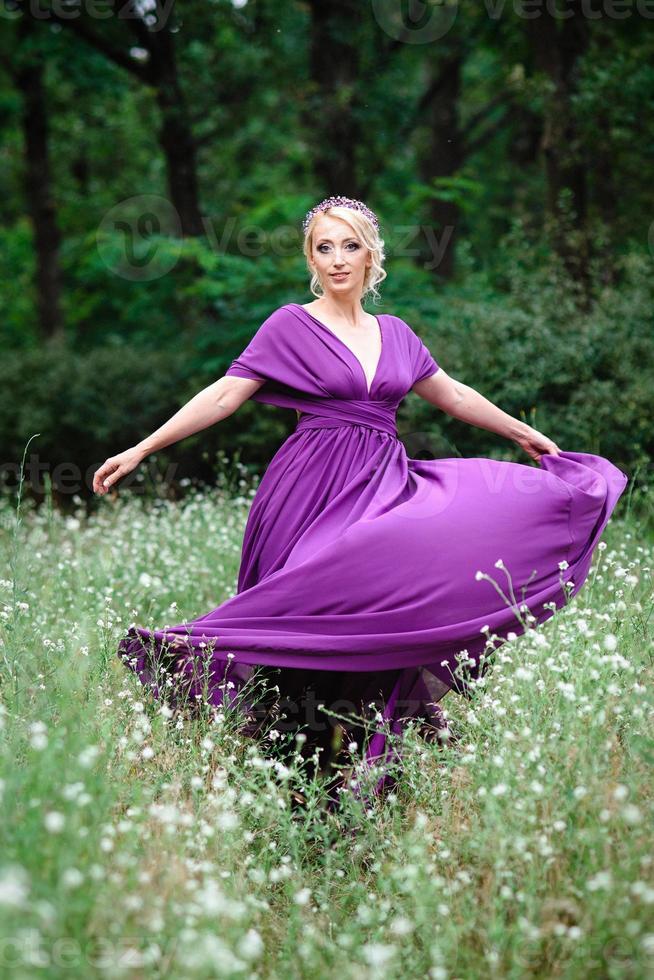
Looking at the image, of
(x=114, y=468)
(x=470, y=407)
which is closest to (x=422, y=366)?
(x=470, y=407)

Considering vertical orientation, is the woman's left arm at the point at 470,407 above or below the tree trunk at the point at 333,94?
below

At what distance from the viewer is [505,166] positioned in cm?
1848

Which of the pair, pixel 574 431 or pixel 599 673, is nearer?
pixel 599 673

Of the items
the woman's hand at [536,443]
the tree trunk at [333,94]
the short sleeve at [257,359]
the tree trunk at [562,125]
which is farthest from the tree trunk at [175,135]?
the woman's hand at [536,443]

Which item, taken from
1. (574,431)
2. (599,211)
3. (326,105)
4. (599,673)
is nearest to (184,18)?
(326,105)

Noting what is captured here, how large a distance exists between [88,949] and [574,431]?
6191mm

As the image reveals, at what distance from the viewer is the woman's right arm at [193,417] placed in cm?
388

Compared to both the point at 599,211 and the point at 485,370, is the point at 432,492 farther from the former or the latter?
the point at 599,211

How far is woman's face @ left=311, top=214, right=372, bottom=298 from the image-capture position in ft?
13.7

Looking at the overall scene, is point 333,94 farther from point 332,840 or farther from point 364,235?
point 332,840

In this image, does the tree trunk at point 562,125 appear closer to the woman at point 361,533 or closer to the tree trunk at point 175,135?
the tree trunk at point 175,135

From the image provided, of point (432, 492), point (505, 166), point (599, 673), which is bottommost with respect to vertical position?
point (599, 673)

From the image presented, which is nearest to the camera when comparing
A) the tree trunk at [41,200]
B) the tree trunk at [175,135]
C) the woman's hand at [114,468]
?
the woman's hand at [114,468]

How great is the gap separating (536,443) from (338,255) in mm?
1163
